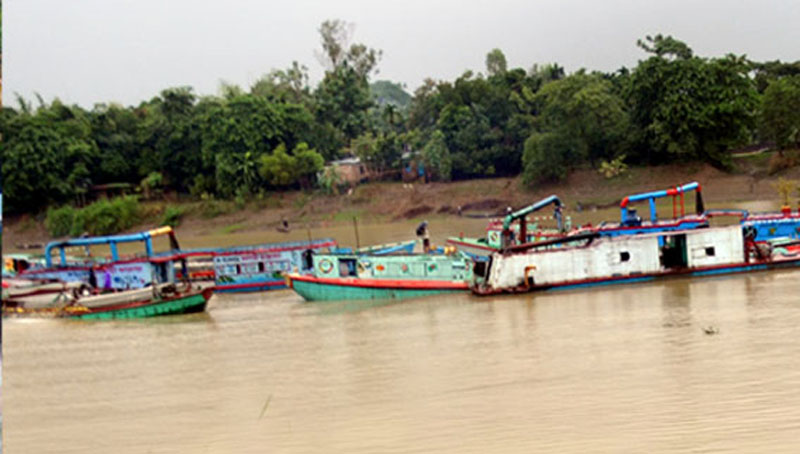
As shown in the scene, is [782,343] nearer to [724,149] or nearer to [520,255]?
[520,255]

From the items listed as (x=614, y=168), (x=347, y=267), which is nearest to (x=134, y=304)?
(x=347, y=267)

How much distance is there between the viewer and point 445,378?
11.9 meters

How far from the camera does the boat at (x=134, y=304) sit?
21125 millimetres

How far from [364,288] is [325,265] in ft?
5.43

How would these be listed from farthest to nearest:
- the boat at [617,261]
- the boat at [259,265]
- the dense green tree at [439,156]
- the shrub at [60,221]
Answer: the shrub at [60,221] < the dense green tree at [439,156] < the boat at [259,265] < the boat at [617,261]

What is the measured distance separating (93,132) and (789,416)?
61.4 meters

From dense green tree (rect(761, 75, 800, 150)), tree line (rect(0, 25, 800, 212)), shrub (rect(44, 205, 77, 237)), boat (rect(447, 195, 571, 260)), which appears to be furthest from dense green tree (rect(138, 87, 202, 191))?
dense green tree (rect(761, 75, 800, 150))

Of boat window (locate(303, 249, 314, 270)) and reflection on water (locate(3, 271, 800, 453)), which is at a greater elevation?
boat window (locate(303, 249, 314, 270))

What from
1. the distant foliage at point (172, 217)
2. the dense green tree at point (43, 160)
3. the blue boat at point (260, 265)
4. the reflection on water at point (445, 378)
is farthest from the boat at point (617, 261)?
the dense green tree at point (43, 160)

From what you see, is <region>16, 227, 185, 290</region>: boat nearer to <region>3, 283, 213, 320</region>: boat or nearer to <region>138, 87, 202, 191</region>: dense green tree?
<region>3, 283, 213, 320</region>: boat

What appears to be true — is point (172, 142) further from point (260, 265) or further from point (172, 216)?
point (260, 265)

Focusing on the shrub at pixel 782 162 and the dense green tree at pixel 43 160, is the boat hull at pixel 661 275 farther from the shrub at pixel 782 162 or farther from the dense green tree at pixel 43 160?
the dense green tree at pixel 43 160

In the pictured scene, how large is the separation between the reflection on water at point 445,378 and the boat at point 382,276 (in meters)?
1.06

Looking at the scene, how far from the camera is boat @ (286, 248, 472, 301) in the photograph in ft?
68.1
